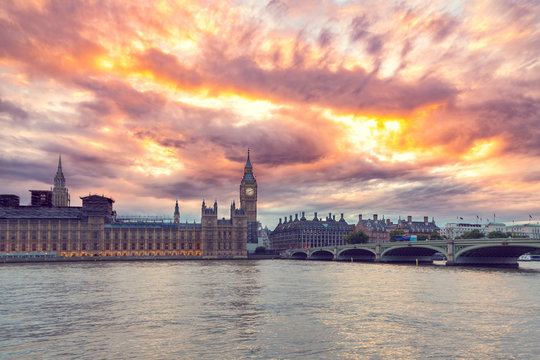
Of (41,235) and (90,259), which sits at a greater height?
(41,235)

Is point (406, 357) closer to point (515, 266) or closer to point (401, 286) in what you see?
point (401, 286)

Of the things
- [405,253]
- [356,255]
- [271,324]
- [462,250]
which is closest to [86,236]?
[356,255]

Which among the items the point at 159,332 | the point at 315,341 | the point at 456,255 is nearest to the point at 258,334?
the point at 315,341

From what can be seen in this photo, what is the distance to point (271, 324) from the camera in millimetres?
33625

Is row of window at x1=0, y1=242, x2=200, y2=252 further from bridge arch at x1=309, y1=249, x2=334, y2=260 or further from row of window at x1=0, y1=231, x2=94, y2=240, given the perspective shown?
bridge arch at x1=309, y1=249, x2=334, y2=260

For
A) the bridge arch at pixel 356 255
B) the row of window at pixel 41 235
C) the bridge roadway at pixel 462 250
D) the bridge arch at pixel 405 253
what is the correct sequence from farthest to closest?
the row of window at pixel 41 235 → the bridge arch at pixel 356 255 → the bridge arch at pixel 405 253 → the bridge roadway at pixel 462 250

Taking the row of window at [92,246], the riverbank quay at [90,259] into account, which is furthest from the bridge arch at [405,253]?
the row of window at [92,246]

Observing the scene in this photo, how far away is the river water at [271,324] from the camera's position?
25766 mm

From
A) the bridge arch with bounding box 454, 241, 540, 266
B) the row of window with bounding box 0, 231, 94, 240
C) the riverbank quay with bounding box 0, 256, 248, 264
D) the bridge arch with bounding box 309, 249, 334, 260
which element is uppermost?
the row of window with bounding box 0, 231, 94, 240

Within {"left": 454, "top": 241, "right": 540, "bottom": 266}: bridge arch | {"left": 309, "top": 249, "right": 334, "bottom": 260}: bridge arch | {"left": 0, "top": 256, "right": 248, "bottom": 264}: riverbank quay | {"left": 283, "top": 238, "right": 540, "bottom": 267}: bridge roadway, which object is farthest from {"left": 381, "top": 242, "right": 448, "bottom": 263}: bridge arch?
{"left": 0, "top": 256, "right": 248, "bottom": 264}: riverbank quay

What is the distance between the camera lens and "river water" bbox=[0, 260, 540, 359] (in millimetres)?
25766

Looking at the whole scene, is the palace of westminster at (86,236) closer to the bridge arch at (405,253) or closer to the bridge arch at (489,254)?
the bridge arch at (405,253)

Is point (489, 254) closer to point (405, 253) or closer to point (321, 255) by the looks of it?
point (405, 253)

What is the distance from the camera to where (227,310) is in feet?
132
